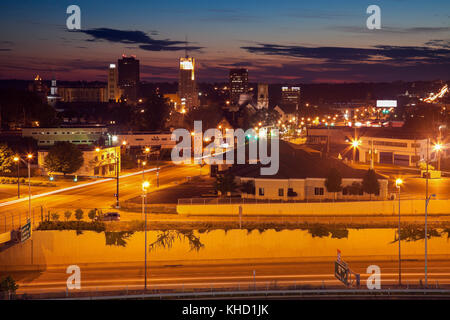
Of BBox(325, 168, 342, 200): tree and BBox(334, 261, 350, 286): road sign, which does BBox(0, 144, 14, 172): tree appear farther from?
BBox(334, 261, 350, 286): road sign

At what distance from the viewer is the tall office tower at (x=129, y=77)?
137 metres

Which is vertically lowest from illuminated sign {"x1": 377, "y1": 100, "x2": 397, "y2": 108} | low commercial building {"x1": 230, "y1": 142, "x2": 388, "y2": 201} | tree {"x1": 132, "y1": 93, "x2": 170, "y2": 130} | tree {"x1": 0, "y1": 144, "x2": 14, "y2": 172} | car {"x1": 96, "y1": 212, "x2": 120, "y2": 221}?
car {"x1": 96, "y1": 212, "x2": 120, "y2": 221}

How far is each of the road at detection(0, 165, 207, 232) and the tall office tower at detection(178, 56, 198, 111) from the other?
8438 cm

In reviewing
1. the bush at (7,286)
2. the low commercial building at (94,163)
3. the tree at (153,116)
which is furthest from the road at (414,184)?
the tree at (153,116)

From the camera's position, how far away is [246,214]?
26109mm

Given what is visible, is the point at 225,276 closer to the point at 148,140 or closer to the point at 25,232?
the point at 25,232

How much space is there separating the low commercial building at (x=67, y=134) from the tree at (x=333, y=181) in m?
21.5

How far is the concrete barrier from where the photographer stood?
26.1 meters

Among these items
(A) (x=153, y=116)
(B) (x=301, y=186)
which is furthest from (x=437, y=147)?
(A) (x=153, y=116)

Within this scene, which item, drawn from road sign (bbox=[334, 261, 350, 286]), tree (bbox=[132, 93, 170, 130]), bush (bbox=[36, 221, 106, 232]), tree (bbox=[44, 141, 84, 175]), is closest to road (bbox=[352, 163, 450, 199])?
road sign (bbox=[334, 261, 350, 286])

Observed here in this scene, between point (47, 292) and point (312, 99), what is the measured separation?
576 ft

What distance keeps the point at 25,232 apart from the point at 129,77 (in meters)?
126

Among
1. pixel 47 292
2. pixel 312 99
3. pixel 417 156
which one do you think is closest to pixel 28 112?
pixel 417 156
